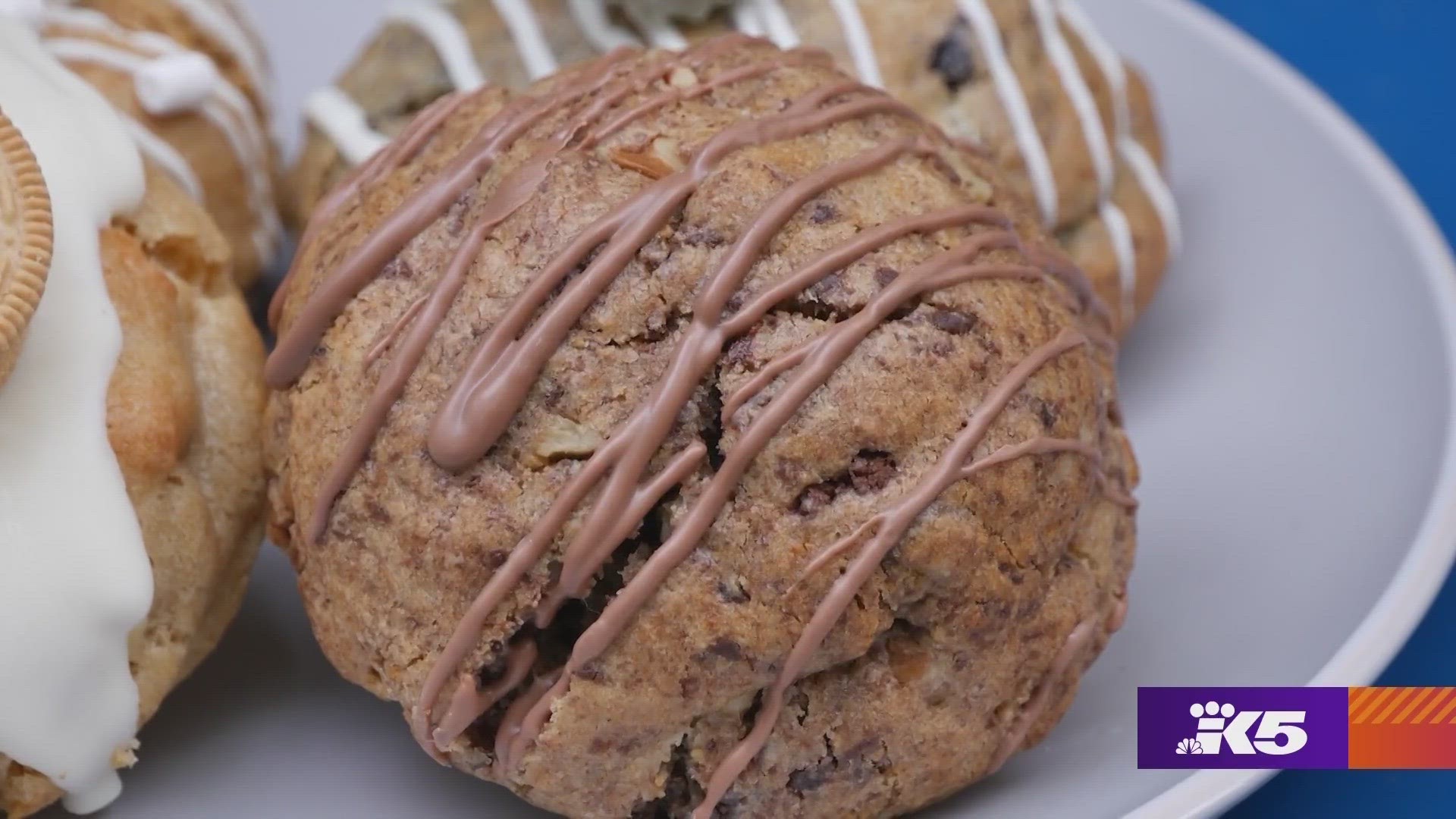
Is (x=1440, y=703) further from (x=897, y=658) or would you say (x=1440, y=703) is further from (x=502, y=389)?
(x=502, y=389)

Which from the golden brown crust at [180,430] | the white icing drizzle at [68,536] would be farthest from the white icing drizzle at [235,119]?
the white icing drizzle at [68,536]

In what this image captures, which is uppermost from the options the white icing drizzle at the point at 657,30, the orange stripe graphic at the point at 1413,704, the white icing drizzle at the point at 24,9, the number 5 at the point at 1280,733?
the white icing drizzle at the point at 24,9

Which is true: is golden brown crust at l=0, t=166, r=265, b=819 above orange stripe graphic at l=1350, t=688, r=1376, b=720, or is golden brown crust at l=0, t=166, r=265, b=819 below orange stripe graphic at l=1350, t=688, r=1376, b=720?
above

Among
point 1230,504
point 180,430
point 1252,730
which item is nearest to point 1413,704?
point 1252,730

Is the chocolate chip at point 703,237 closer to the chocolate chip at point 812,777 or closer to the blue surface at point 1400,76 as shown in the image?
the chocolate chip at point 812,777

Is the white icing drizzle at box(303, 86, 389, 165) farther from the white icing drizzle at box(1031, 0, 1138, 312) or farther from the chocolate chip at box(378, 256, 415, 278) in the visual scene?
the white icing drizzle at box(1031, 0, 1138, 312)

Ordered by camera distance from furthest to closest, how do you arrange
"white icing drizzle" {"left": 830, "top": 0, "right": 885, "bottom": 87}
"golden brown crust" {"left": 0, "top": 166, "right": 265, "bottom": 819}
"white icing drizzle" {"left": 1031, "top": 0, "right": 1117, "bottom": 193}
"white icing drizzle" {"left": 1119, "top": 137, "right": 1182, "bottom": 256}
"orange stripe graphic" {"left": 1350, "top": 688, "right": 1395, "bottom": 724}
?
"white icing drizzle" {"left": 1119, "top": 137, "right": 1182, "bottom": 256} → "white icing drizzle" {"left": 1031, "top": 0, "right": 1117, "bottom": 193} → "white icing drizzle" {"left": 830, "top": 0, "right": 885, "bottom": 87} → "orange stripe graphic" {"left": 1350, "top": 688, "right": 1395, "bottom": 724} → "golden brown crust" {"left": 0, "top": 166, "right": 265, "bottom": 819}

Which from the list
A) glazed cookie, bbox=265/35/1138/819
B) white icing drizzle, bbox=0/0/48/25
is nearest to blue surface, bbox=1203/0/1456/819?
glazed cookie, bbox=265/35/1138/819

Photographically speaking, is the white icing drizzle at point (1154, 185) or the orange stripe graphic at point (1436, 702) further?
the white icing drizzle at point (1154, 185)
